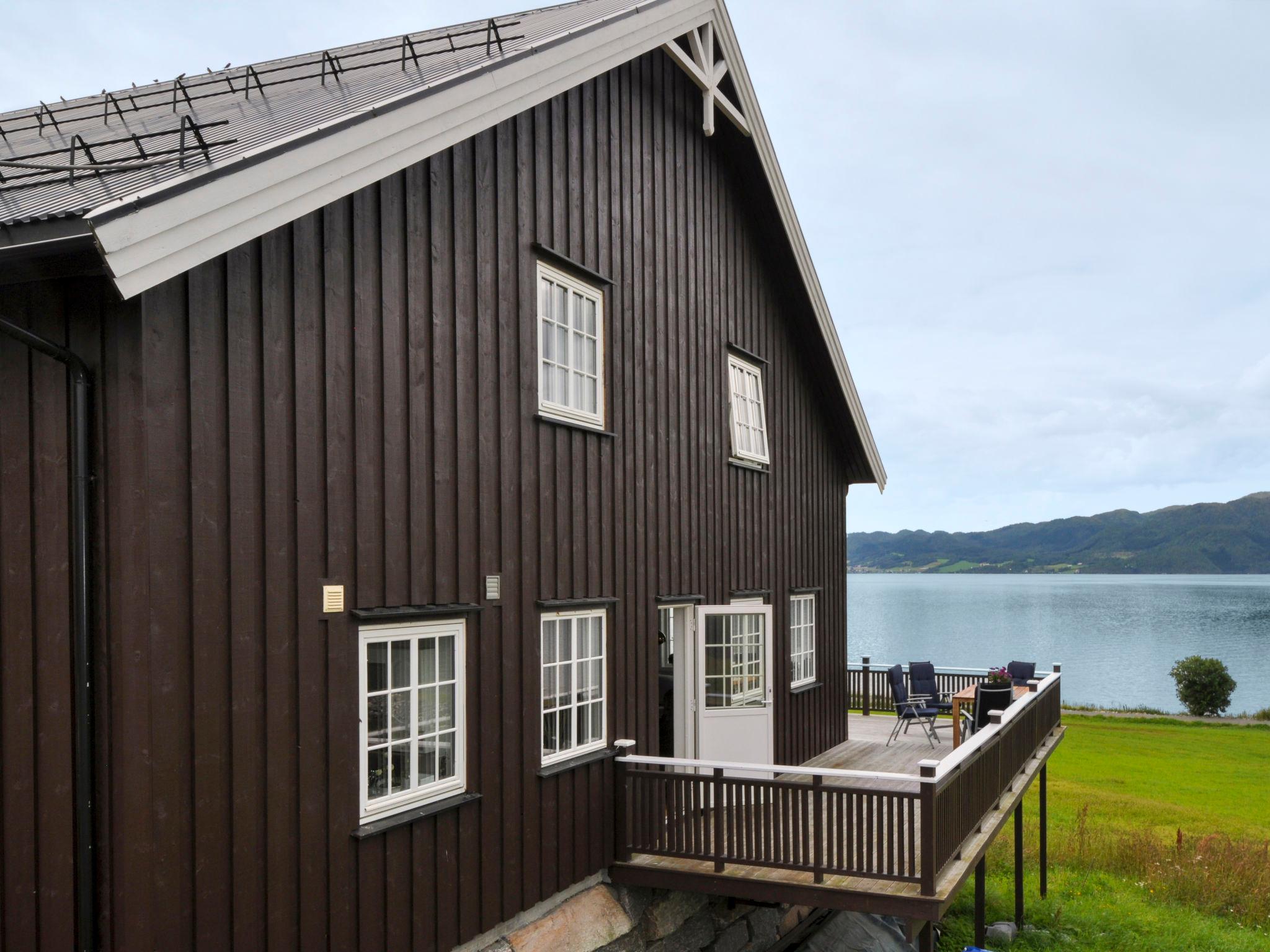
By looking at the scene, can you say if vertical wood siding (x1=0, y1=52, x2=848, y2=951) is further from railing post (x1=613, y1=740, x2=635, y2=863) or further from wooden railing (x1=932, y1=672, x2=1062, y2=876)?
wooden railing (x1=932, y1=672, x2=1062, y2=876)

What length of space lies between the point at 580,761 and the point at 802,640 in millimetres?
5987

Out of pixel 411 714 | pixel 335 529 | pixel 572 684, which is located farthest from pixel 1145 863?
pixel 335 529

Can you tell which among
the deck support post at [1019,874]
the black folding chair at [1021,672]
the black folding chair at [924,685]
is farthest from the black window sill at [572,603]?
the black folding chair at [1021,672]

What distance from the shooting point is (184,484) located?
16.2 feet

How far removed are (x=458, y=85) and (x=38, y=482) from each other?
3.31 metres

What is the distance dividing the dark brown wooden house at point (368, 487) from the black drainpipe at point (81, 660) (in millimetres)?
19

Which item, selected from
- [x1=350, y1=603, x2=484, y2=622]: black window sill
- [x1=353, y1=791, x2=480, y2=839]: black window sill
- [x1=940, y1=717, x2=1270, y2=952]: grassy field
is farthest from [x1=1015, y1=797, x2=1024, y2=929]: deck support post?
[x1=350, y1=603, x2=484, y2=622]: black window sill

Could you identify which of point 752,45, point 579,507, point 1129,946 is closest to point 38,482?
point 579,507

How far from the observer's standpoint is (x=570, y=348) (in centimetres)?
822

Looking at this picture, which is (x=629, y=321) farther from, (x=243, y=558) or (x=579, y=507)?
(x=243, y=558)

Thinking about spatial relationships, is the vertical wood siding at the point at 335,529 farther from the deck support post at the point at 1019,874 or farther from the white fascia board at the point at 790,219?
the deck support post at the point at 1019,874

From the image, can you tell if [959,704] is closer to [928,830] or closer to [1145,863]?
[1145,863]

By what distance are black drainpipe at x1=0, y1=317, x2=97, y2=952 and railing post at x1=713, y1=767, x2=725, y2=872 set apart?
4584mm

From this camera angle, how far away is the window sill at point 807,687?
1277 centimetres
